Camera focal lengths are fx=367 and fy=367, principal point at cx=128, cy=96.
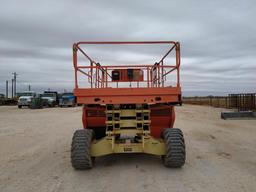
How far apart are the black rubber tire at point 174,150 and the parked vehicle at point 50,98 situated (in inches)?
1848

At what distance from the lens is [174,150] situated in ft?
25.9

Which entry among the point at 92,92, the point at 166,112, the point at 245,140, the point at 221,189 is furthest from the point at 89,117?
the point at 245,140

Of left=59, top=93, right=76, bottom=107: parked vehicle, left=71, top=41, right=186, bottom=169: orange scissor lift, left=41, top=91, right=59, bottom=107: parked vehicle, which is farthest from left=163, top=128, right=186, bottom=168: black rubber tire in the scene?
left=41, top=91, right=59, bottom=107: parked vehicle

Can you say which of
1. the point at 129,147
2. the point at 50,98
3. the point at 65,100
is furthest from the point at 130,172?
the point at 50,98

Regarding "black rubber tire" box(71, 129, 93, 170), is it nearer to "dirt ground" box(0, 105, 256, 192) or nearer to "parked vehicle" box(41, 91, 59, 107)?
"dirt ground" box(0, 105, 256, 192)

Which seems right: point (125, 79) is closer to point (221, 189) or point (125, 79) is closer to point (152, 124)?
point (152, 124)

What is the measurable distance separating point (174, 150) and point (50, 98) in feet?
161

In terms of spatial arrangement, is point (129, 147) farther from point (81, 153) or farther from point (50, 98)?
point (50, 98)

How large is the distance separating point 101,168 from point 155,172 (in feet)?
4.34

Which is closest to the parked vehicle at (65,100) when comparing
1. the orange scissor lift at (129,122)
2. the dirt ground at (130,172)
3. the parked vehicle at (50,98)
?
the parked vehicle at (50,98)

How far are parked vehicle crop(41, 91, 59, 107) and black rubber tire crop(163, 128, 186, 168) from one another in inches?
1848

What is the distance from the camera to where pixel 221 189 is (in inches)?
247

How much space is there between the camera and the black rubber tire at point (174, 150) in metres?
7.88

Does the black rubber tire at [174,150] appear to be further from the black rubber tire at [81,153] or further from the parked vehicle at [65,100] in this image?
the parked vehicle at [65,100]
